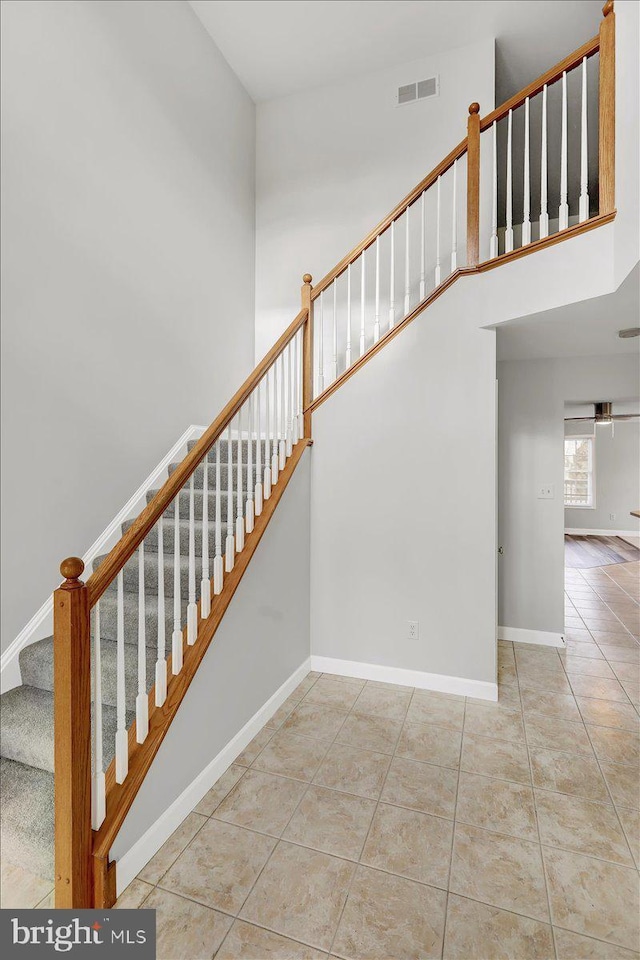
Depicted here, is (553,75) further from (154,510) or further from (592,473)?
(592,473)

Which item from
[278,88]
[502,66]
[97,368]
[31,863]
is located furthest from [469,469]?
[278,88]

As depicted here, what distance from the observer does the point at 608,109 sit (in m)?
2.29

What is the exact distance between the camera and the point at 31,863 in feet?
5.42

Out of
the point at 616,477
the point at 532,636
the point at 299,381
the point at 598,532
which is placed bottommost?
the point at 532,636

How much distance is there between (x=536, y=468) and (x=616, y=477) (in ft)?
21.6

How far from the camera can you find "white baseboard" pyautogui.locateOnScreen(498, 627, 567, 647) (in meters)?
3.83

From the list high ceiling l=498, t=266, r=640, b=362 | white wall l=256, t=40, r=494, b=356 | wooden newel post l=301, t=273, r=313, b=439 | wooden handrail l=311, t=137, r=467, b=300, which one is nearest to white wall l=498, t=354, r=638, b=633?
high ceiling l=498, t=266, r=640, b=362

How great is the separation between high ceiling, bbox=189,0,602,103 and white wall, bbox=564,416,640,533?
6.83m

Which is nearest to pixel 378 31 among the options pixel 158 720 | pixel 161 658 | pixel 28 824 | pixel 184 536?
pixel 184 536

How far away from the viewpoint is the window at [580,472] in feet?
31.2

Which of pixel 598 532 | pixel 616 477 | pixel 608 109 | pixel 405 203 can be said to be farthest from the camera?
pixel 598 532

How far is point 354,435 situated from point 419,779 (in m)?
2.00

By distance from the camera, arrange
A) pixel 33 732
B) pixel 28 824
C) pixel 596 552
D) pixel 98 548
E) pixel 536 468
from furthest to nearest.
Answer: pixel 596 552 < pixel 536 468 < pixel 98 548 < pixel 33 732 < pixel 28 824

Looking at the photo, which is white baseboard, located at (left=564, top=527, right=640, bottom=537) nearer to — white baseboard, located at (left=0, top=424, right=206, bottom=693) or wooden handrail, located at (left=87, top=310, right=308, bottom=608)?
white baseboard, located at (left=0, top=424, right=206, bottom=693)
